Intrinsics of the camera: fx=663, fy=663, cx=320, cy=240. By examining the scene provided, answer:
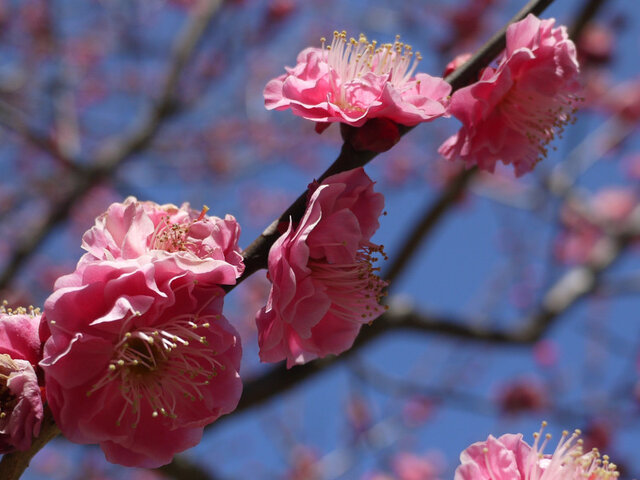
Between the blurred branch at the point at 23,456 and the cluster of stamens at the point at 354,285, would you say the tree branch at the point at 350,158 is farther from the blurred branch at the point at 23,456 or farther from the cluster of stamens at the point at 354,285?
the blurred branch at the point at 23,456

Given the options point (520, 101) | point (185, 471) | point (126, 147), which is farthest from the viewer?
point (126, 147)

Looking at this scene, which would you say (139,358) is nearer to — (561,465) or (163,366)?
(163,366)

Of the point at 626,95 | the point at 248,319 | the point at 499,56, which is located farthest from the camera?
the point at 248,319

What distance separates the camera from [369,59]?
1172 mm

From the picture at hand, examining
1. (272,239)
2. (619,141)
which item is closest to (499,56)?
(272,239)

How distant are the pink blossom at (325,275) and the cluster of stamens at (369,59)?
26 centimetres

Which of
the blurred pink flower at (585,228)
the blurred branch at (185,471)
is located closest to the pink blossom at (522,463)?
the blurred branch at (185,471)

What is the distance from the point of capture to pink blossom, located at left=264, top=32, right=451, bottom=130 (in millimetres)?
997

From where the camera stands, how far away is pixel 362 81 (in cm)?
104

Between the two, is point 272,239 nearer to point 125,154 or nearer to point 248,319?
point 125,154

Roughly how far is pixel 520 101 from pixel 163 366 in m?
0.77

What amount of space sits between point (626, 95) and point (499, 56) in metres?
5.19

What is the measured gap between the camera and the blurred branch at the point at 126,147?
3.28 m

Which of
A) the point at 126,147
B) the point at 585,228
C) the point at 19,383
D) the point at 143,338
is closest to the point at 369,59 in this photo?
the point at 143,338
